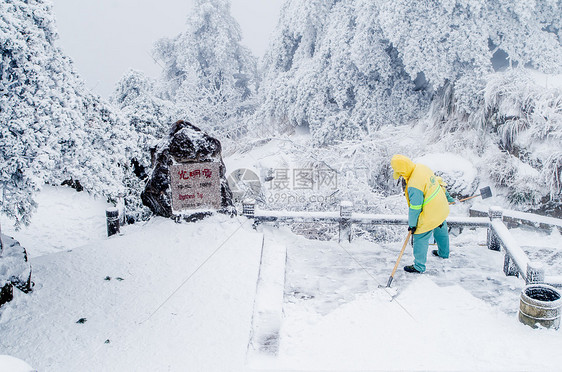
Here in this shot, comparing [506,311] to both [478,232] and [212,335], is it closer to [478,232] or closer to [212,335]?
[212,335]

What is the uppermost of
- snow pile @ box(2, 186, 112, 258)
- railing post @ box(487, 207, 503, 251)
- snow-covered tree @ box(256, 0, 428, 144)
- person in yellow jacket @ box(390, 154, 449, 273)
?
snow-covered tree @ box(256, 0, 428, 144)

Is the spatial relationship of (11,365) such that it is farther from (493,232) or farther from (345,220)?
(493,232)

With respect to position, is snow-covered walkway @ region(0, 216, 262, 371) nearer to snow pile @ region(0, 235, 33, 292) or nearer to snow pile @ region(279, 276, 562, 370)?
snow pile @ region(0, 235, 33, 292)

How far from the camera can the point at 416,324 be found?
4410 millimetres

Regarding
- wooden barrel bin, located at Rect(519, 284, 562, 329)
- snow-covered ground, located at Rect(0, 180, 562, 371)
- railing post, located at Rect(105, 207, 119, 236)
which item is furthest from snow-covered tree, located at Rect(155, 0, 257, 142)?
wooden barrel bin, located at Rect(519, 284, 562, 329)

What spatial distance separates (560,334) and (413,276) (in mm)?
1858

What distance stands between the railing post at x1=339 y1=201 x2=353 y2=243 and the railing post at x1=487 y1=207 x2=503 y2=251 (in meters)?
2.34

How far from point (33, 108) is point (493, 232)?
22.4 feet

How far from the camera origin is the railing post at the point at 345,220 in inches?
268

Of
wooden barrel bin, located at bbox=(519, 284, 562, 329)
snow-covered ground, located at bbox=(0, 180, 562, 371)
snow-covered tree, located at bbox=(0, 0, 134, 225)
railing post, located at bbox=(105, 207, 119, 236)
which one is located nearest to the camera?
snow-covered tree, located at bbox=(0, 0, 134, 225)

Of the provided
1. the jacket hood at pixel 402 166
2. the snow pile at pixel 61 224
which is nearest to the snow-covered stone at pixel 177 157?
the jacket hood at pixel 402 166

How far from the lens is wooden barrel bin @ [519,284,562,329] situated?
162 inches

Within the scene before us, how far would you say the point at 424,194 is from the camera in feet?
17.4

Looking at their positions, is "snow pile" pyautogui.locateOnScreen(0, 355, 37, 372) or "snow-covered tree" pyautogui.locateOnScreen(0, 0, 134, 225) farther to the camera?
"snow-covered tree" pyautogui.locateOnScreen(0, 0, 134, 225)
